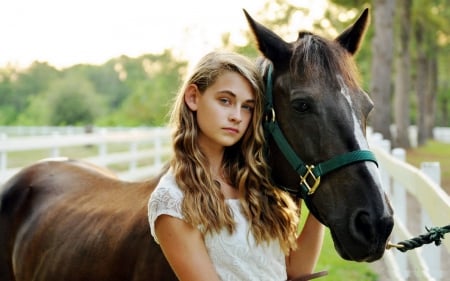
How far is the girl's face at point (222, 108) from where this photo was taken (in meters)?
2.46

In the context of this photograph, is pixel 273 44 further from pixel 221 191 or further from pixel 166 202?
pixel 166 202

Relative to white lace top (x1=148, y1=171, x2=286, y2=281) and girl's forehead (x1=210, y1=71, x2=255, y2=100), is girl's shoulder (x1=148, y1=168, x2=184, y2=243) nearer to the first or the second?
white lace top (x1=148, y1=171, x2=286, y2=281)

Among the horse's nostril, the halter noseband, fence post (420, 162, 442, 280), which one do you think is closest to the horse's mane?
the halter noseband

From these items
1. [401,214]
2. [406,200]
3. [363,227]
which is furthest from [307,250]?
[406,200]

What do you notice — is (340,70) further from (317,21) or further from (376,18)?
(317,21)

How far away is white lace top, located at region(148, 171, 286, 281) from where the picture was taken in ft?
7.69

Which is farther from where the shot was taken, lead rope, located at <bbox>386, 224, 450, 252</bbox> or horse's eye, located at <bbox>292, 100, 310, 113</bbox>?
lead rope, located at <bbox>386, 224, 450, 252</bbox>

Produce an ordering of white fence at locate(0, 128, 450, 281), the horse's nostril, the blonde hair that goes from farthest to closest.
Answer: white fence at locate(0, 128, 450, 281) → the blonde hair → the horse's nostril

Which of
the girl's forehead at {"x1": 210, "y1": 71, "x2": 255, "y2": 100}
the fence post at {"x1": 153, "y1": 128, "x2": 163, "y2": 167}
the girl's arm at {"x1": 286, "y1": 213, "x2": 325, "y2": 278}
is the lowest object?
the fence post at {"x1": 153, "y1": 128, "x2": 163, "y2": 167}

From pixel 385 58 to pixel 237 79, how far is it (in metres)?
15.8

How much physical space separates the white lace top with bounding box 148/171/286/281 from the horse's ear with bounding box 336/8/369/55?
2.99 ft

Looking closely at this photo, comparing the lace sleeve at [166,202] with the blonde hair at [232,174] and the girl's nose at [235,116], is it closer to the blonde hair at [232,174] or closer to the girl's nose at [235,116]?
the blonde hair at [232,174]

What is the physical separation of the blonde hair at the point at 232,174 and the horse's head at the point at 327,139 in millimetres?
85

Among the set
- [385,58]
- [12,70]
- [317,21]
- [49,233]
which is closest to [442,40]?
[317,21]
